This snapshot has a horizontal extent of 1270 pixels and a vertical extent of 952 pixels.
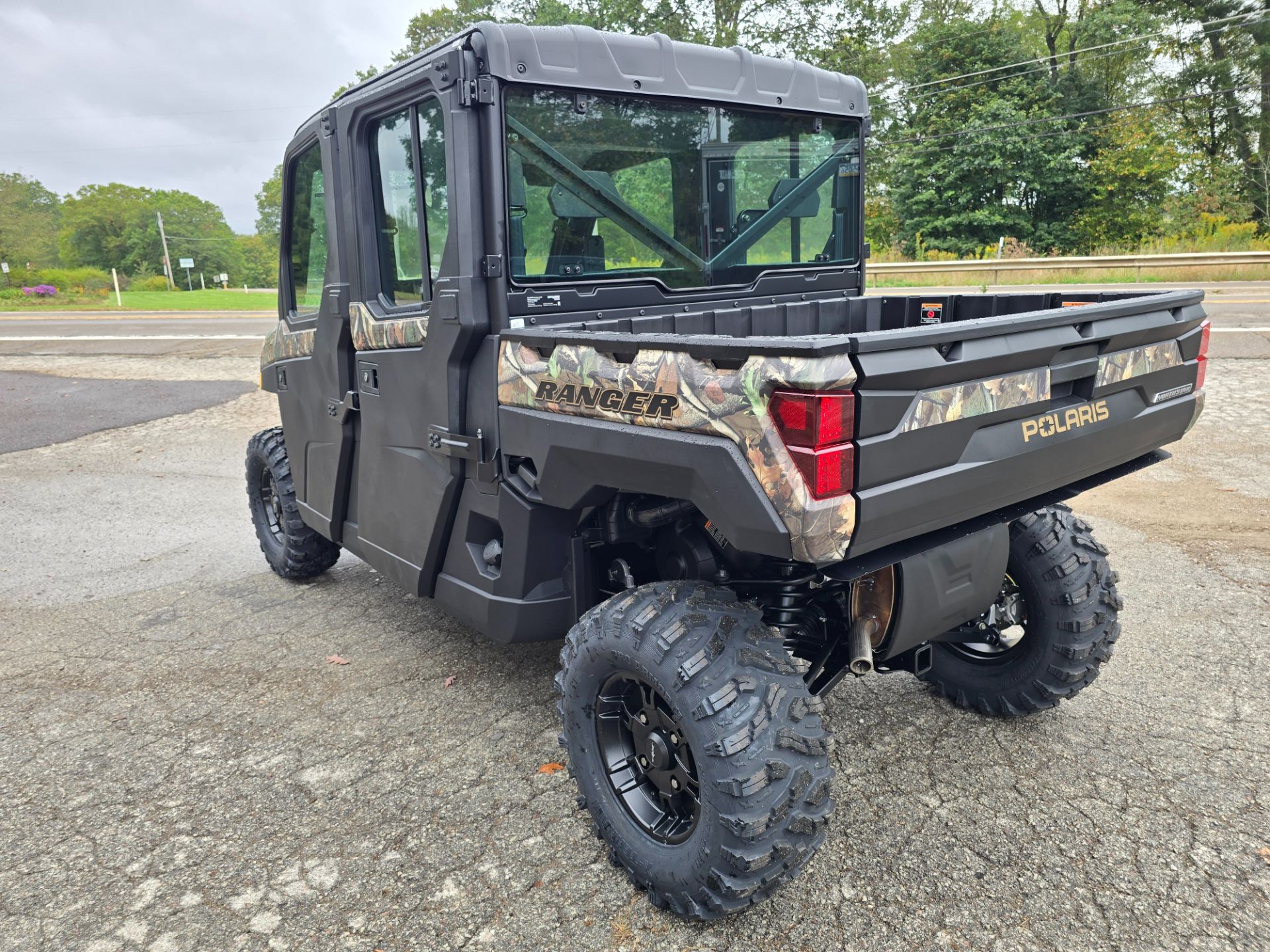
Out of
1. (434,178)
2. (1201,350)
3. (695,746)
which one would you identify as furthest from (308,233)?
(1201,350)

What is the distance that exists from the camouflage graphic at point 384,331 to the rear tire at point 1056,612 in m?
2.23

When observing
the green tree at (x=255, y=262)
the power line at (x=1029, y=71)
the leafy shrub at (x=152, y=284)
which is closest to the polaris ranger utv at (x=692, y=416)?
the power line at (x=1029, y=71)

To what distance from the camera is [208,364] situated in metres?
15.0

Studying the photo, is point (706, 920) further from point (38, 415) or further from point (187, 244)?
point (187, 244)

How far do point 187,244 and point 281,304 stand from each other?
102 metres

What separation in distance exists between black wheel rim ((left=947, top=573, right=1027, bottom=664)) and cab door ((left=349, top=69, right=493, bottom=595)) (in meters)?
2.06

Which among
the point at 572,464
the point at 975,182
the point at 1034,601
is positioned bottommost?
the point at 1034,601

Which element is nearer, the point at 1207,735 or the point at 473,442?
the point at 473,442

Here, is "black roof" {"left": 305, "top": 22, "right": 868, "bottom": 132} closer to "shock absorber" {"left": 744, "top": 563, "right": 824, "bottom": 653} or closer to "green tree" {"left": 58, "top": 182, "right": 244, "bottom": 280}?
"shock absorber" {"left": 744, "top": 563, "right": 824, "bottom": 653}

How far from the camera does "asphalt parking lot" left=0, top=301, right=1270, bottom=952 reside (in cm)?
250

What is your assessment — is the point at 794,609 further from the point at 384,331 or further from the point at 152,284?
the point at 152,284

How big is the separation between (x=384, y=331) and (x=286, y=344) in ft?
4.21

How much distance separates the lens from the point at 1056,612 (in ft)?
10.7

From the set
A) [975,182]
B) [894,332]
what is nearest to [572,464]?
[894,332]
